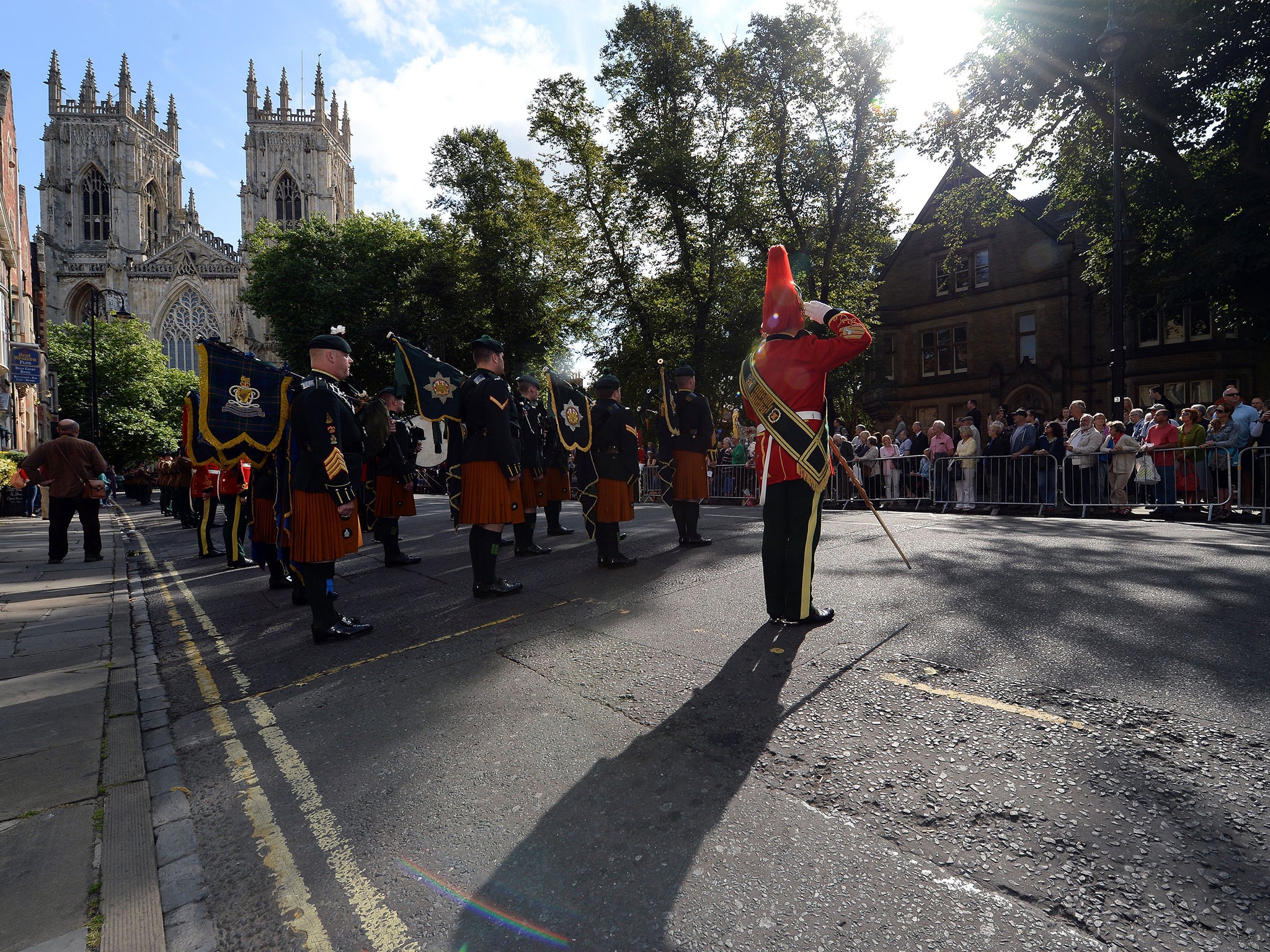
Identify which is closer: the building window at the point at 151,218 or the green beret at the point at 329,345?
the green beret at the point at 329,345

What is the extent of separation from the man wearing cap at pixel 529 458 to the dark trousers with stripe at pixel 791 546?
A: 184 inches

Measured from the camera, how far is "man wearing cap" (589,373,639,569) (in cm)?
762

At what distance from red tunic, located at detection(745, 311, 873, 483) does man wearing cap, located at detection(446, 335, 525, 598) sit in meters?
2.49

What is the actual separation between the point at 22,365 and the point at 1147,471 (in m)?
36.6

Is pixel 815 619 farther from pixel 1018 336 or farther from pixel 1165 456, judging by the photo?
pixel 1018 336

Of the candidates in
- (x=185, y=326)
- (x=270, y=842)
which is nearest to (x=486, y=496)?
(x=270, y=842)

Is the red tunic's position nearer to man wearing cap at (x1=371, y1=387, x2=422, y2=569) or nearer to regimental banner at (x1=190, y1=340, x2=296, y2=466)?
regimental banner at (x1=190, y1=340, x2=296, y2=466)

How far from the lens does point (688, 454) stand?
8914 millimetres

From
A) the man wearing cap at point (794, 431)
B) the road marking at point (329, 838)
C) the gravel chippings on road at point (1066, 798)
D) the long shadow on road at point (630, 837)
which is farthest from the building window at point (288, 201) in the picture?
the gravel chippings on road at point (1066, 798)

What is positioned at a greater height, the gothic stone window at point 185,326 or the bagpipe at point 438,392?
the gothic stone window at point 185,326

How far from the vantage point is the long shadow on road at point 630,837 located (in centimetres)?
204

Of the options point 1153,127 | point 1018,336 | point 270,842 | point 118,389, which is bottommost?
point 270,842

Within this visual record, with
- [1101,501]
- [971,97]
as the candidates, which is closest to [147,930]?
[1101,501]

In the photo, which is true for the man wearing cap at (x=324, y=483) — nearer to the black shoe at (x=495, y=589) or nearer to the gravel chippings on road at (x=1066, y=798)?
the black shoe at (x=495, y=589)
